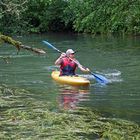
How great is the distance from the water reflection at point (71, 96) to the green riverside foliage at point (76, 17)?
166cm

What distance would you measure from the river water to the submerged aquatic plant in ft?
2.36

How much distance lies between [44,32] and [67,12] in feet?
11.8

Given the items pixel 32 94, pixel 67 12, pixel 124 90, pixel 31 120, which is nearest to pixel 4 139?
pixel 31 120

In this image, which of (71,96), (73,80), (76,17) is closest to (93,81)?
(73,80)

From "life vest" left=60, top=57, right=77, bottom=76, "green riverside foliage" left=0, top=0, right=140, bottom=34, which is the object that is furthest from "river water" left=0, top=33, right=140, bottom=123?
"green riverside foliage" left=0, top=0, right=140, bottom=34

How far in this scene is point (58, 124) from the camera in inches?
323

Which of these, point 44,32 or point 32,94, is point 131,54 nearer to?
point 32,94

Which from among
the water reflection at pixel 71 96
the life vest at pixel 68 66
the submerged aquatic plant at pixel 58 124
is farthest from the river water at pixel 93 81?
the submerged aquatic plant at pixel 58 124

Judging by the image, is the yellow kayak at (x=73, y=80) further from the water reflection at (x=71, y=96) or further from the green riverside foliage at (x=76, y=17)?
the green riverside foliage at (x=76, y=17)

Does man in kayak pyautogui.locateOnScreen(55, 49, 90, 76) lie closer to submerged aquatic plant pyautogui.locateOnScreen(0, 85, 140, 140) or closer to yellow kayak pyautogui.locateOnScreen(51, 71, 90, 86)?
yellow kayak pyautogui.locateOnScreen(51, 71, 90, 86)

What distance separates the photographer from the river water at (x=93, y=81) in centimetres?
1117

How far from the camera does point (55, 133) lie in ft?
24.8

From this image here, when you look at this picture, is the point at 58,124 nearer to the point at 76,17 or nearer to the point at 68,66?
the point at 68,66

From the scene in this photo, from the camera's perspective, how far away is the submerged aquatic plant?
7.52 metres
